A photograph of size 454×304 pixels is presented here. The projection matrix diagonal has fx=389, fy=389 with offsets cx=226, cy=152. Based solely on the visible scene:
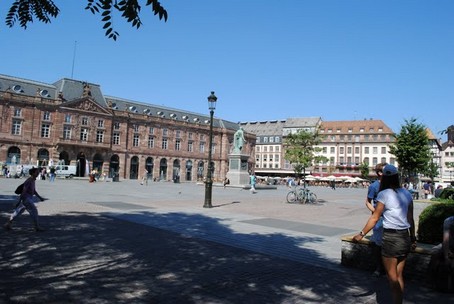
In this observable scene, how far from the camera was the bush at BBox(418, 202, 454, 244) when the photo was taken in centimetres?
694

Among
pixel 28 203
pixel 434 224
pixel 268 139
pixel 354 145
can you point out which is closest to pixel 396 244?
pixel 434 224

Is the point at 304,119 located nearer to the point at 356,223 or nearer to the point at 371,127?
the point at 371,127

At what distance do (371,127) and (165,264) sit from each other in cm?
9403

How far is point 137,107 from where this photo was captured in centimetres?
8006

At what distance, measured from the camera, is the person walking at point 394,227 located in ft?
14.3

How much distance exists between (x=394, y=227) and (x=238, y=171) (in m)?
32.7

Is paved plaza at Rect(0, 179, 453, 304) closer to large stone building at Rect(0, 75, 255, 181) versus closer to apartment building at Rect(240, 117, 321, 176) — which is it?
large stone building at Rect(0, 75, 255, 181)

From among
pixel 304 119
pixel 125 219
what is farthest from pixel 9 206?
pixel 304 119

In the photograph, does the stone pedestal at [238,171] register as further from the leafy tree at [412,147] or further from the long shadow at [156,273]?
the long shadow at [156,273]

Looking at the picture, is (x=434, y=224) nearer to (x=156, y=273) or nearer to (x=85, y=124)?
(x=156, y=273)

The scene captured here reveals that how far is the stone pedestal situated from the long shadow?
90.5ft

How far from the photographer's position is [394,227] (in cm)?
443

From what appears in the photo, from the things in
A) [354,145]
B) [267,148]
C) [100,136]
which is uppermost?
[354,145]

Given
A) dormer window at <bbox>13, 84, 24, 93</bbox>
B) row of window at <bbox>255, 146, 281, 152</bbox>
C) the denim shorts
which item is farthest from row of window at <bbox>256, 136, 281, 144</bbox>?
the denim shorts
